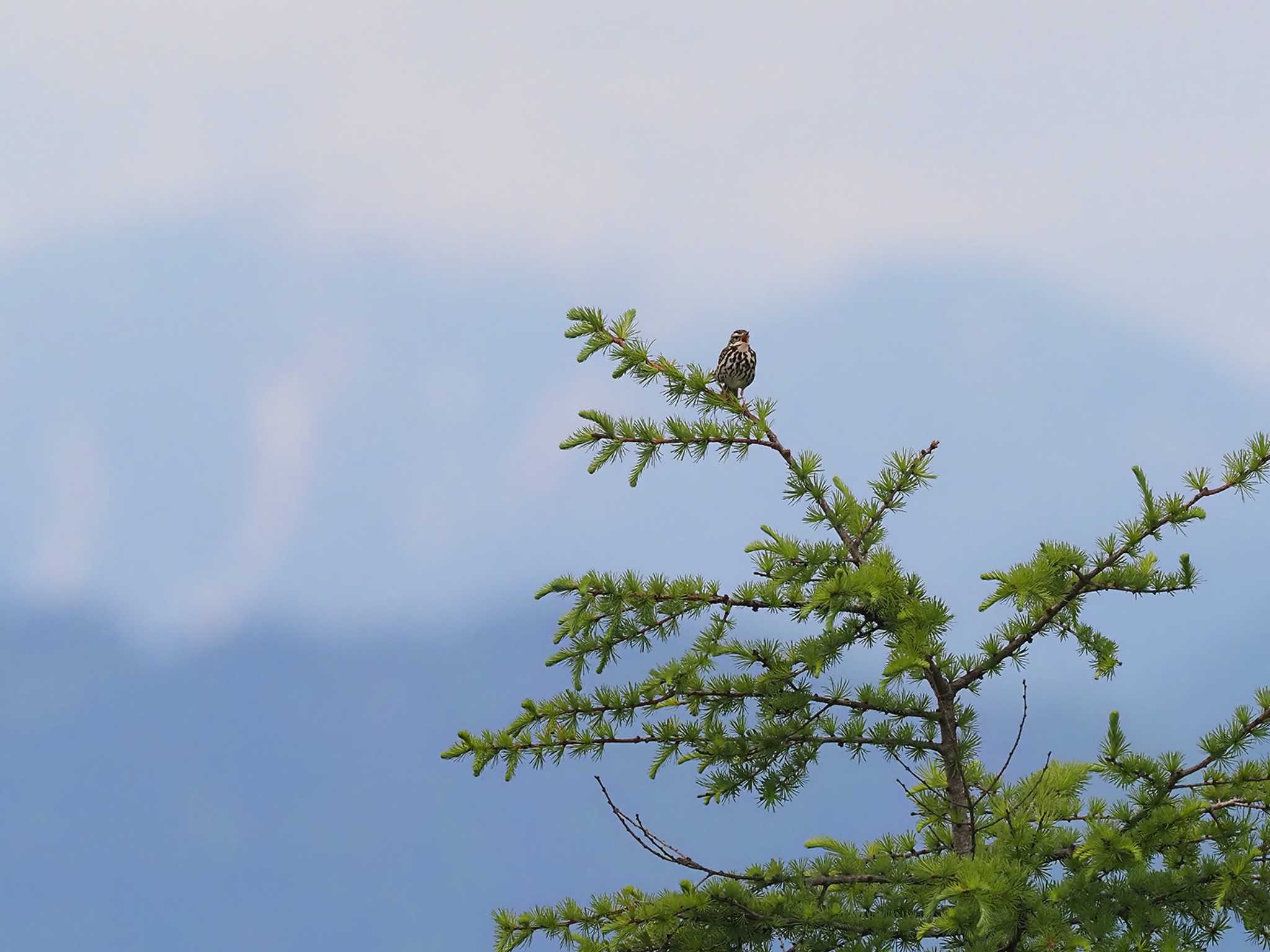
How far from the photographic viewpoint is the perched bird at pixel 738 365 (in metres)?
8.28

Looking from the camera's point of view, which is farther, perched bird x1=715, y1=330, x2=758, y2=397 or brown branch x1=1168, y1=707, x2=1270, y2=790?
perched bird x1=715, y1=330, x2=758, y2=397

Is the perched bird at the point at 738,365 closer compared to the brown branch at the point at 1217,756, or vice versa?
the brown branch at the point at 1217,756

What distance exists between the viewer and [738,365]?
27.3 ft

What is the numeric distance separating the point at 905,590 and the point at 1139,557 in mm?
1171

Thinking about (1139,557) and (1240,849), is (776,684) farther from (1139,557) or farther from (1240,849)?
(1240,849)

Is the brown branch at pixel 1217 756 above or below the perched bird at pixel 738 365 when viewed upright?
below

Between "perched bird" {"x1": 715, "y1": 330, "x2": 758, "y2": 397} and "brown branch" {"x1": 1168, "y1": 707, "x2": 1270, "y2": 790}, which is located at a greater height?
"perched bird" {"x1": 715, "y1": 330, "x2": 758, "y2": 397}

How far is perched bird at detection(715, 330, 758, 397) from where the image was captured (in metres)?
8.28

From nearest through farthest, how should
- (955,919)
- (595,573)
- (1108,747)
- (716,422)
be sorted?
1. (955,919)
2. (1108,747)
3. (595,573)
4. (716,422)

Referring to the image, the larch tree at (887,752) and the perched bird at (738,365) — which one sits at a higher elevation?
the perched bird at (738,365)

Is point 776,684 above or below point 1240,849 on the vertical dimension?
above

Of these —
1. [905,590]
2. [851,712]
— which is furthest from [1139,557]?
[851,712]

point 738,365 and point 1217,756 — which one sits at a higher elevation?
point 738,365

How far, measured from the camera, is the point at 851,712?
689 cm
